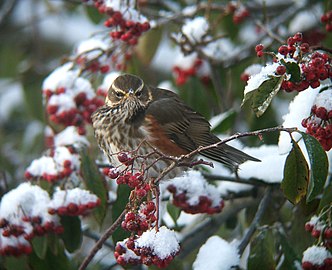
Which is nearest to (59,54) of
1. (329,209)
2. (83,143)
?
(83,143)

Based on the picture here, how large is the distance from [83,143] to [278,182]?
3.21 feet

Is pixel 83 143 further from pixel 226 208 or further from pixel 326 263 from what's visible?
pixel 326 263

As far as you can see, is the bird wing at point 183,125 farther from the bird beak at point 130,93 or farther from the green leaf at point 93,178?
the green leaf at point 93,178

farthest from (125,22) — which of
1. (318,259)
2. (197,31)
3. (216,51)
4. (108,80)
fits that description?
(318,259)

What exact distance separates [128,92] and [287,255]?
123 cm

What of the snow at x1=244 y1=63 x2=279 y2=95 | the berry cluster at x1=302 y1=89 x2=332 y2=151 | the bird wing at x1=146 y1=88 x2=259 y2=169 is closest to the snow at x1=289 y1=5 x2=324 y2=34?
the bird wing at x1=146 y1=88 x2=259 y2=169

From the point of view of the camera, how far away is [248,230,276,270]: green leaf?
293cm

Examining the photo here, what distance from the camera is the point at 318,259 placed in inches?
99.9

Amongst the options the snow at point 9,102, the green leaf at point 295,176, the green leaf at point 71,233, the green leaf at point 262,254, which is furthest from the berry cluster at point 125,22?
the snow at point 9,102

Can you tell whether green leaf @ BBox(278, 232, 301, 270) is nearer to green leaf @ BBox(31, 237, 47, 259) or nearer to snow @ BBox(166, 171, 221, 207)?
snow @ BBox(166, 171, 221, 207)

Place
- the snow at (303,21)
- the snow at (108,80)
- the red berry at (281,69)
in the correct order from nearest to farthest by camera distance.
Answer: the red berry at (281,69)
the snow at (108,80)
the snow at (303,21)

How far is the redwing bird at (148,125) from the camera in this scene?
362 cm

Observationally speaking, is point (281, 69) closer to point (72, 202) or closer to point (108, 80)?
point (72, 202)

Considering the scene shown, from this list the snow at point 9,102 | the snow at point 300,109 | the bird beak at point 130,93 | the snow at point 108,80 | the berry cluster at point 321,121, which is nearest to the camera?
the berry cluster at point 321,121
